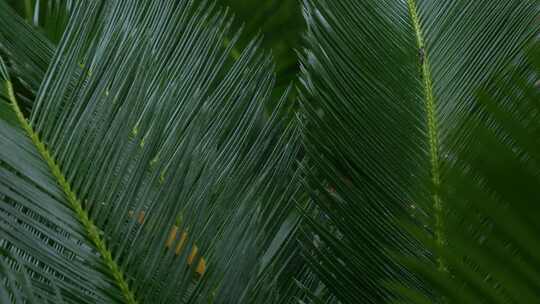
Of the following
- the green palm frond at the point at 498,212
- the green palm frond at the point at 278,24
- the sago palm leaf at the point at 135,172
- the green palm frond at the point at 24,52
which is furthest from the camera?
the green palm frond at the point at 278,24

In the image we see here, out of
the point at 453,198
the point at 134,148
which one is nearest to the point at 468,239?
the point at 453,198

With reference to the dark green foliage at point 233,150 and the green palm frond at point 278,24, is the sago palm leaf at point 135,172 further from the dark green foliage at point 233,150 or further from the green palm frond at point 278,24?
the green palm frond at point 278,24

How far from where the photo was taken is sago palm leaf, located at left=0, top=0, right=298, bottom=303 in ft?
2.35

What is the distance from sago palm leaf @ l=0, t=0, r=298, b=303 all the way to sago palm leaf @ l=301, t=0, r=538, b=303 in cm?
6

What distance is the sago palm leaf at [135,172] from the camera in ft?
2.35

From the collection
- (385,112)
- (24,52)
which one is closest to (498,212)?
(385,112)

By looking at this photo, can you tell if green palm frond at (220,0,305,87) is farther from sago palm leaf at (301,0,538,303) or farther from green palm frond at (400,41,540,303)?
green palm frond at (400,41,540,303)

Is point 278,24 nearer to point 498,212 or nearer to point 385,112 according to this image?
point 385,112

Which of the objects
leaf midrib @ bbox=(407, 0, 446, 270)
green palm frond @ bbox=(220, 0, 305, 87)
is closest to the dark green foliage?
leaf midrib @ bbox=(407, 0, 446, 270)

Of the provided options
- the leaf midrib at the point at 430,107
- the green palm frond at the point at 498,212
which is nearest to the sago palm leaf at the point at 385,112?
the leaf midrib at the point at 430,107

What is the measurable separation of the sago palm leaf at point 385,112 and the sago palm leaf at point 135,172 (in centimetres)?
6

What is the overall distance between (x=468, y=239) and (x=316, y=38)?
360 mm

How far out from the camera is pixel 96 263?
72 cm

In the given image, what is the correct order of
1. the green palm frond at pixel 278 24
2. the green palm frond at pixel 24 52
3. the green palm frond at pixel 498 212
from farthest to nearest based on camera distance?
the green palm frond at pixel 278 24, the green palm frond at pixel 24 52, the green palm frond at pixel 498 212
